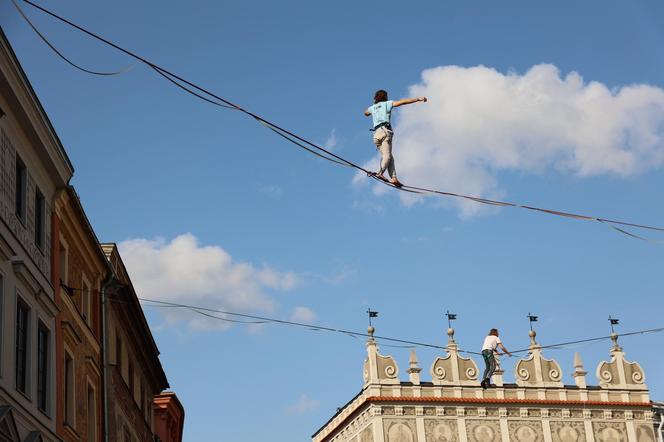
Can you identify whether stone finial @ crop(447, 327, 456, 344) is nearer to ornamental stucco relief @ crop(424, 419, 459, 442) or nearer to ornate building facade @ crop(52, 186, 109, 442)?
ornamental stucco relief @ crop(424, 419, 459, 442)

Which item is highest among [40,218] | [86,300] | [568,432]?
[568,432]

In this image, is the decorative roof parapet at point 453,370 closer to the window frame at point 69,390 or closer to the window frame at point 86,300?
the window frame at point 86,300

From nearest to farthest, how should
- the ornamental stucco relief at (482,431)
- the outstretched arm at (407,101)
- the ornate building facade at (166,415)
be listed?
the outstretched arm at (407,101)
the ornate building facade at (166,415)
the ornamental stucco relief at (482,431)

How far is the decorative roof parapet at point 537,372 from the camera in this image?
64000mm

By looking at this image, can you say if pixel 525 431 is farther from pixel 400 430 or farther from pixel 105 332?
pixel 105 332

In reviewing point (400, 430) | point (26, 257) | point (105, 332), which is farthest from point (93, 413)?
point (400, 430)

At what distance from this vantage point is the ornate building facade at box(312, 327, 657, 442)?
A: 199 feet

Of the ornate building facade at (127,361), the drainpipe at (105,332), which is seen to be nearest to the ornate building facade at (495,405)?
the ornate building facade at (127,361)

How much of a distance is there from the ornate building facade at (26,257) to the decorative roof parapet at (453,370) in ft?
144

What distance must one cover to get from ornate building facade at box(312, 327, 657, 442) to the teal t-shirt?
4420 centimetres

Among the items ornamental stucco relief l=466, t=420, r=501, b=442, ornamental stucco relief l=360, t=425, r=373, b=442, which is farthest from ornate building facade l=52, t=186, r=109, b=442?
ornamental stucco relief l=466, t=420, r=501, b=442

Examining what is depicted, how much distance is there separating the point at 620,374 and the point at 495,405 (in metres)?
8.93

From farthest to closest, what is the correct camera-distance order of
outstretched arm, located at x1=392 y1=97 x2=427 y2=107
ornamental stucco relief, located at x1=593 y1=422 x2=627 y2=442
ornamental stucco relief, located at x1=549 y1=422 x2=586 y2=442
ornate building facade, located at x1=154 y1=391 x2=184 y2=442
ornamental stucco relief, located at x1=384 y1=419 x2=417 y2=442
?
1. ornamental stucco relief, located at x1=593 y1=422 x2=627 y2=442
2. ornamental stucco relief, located at x1=549 y1=422 x2=586 y2=442
3. ornamental stucco relief, located at x1=384 y1=419 x2=417 y2=442
4. ornate building facade, located at x1=154 y1=391 x2=184 y2=442
5. outstretched arm, located at x1=392 y1=97 x2=427 y2=107

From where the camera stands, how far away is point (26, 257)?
732 inches
